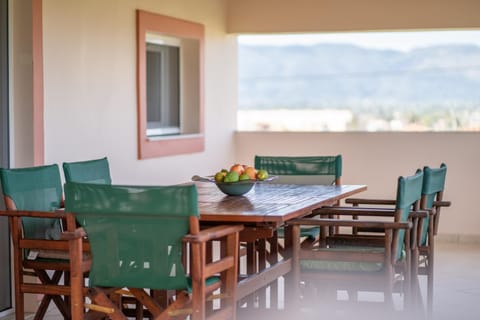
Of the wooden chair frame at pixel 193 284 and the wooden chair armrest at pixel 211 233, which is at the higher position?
the wooden chair armrest at pixel 211 233

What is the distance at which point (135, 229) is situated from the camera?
12.1ft

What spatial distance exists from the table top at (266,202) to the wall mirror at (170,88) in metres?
1.75

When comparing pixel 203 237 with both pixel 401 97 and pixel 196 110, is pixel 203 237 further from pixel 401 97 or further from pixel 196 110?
pixel 401 97

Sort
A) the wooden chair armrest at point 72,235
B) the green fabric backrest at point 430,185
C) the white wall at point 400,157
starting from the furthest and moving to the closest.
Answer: the white wall at point 400,157 < the green fabric backrest at point 430,185 < the wooden chair armrest at point 72,235

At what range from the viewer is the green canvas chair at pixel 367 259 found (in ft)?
14.3

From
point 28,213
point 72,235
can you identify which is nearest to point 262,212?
point 72,235

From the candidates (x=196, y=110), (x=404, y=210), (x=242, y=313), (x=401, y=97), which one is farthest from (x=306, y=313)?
(x=401, y=97)

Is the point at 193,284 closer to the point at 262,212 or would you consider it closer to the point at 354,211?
the point at 262,212

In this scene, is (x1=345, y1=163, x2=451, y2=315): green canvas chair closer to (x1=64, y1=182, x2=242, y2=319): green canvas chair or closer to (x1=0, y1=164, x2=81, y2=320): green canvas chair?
(x1=64, y1=182, x2=242, y2=319): green canvas chair

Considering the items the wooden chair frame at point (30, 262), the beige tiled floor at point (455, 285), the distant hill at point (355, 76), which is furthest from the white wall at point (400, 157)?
the wooden chair frame at point (30, 262)

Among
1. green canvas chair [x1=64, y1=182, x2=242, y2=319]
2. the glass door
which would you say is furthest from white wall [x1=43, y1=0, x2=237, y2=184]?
green canvas chair [x1=64, y1=182, x2=242, y2=319]

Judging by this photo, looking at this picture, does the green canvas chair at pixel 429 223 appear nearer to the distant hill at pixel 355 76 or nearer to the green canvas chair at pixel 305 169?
the green canvas chair at pixel 305 169

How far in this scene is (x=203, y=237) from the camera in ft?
11.7

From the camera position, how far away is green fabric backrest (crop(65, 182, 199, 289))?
11.8ft
